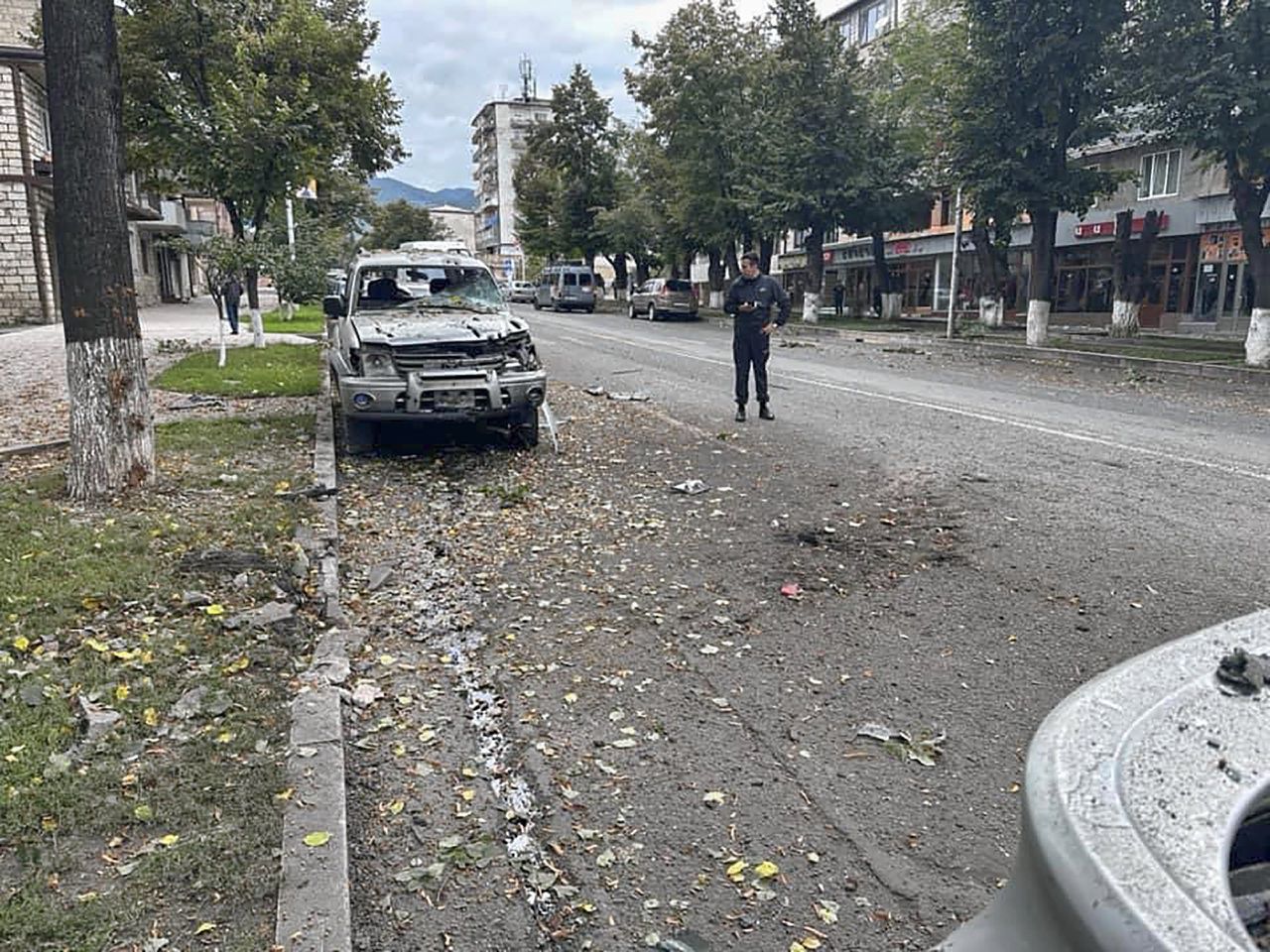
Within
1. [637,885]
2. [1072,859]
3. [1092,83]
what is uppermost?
[1092,83]

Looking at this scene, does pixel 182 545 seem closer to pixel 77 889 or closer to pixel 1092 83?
pixel 77 889

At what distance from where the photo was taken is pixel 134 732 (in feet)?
11.7

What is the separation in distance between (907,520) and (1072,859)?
5650 mm

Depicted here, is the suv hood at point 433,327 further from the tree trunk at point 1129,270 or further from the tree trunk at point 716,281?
the tree trunk at point 716,281

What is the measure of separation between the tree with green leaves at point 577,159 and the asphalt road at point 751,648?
159 ft

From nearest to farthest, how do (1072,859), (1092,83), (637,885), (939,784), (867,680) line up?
1. (1072,859)
2. (637,885)
3. (939,784)
4. (867,680)
5. (1092,83)

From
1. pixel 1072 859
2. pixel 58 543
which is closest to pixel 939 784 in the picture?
pixel 1072 859

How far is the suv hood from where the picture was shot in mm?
8578

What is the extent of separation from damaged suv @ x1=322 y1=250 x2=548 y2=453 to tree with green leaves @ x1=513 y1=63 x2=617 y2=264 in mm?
46199

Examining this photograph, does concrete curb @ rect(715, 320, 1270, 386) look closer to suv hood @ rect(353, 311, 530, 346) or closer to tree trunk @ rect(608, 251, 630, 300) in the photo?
suv hood @ rect(353, 311, 530, 346)

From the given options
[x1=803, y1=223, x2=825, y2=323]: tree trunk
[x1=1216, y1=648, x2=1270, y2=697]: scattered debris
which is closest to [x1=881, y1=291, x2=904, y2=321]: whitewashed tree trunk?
[x1=803, y1=223, x2=825, y2=323]: tree trunk

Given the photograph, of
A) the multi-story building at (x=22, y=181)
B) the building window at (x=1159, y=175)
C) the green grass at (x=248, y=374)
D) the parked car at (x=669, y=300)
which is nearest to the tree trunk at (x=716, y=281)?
the parked car at (x=669, y=300)

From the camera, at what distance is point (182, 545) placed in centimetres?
578

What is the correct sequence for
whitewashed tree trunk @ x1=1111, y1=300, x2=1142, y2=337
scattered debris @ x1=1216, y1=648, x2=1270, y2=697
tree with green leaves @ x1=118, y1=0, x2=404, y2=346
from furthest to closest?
1. whitewashed tree trunk @ x1=1111, y1=300, x2=1142, y2=337
2. tree with green leaves @ x1=118, y1=0, x2=404, y2=346
3. scattered debris @ x1=1216, y1=648, x2=1270, y2=697
